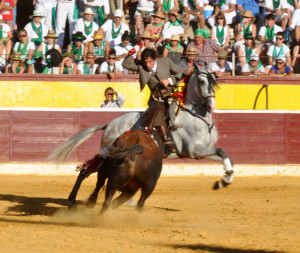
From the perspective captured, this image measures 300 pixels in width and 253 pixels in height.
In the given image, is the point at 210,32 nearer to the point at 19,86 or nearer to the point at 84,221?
the point at 19,86

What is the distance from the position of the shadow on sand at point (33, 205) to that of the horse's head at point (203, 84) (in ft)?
6.15

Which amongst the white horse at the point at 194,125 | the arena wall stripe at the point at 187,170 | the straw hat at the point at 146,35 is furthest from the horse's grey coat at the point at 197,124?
the straw hat at the point at 146,35

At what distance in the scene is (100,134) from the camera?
13.6 m

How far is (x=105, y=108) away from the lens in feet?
44.4

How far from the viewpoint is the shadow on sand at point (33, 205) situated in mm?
8703

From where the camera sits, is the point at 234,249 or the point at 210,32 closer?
the point at 234,249

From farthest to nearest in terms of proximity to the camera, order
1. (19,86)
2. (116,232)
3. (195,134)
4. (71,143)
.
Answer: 1. (19,86)
2. (195,134)
3. (71,143)
4. (116,232)

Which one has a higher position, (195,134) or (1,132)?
(195,134)

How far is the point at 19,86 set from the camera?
14.3m

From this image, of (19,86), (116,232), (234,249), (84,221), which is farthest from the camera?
(19,86)

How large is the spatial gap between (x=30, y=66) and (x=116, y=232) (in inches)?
304

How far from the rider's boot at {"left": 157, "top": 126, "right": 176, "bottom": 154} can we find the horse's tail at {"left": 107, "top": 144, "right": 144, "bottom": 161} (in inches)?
56.7

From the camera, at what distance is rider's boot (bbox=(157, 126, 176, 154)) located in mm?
8695

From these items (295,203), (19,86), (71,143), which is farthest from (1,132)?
(295,203)
